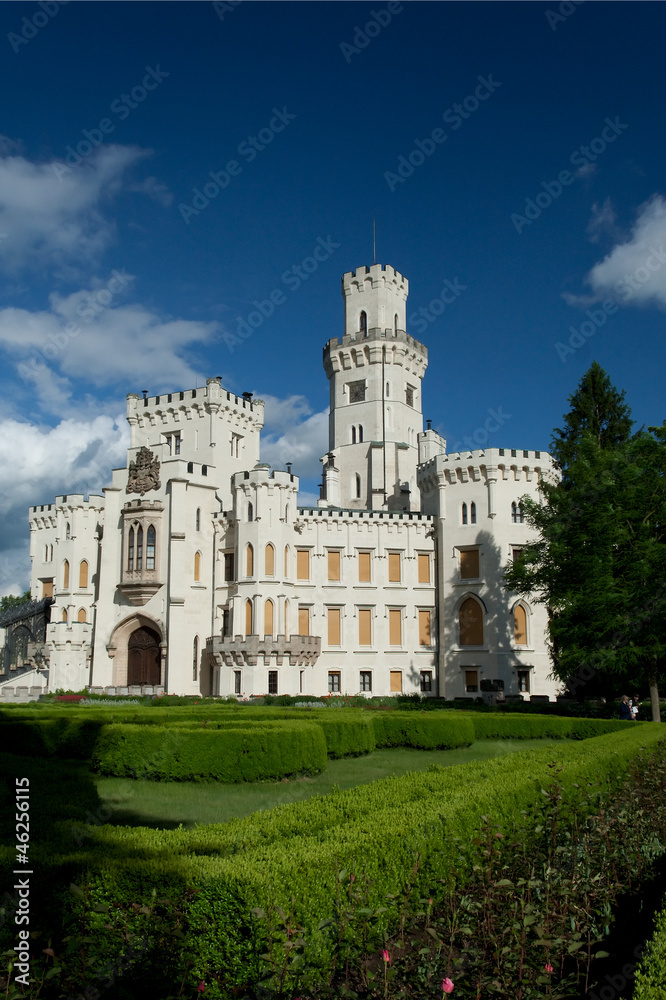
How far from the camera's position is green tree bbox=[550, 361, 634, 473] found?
45616 mm

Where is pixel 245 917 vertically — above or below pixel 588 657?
below

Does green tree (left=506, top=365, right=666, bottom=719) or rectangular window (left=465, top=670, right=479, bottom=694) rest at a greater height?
green tree (left=506, top=365, right=666, bottom=719)

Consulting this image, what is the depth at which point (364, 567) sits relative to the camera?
163 ft

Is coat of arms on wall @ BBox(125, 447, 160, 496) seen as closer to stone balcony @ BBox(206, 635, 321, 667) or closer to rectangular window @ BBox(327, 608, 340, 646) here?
stone balcony @ BBox(206, 635, 321, 667)

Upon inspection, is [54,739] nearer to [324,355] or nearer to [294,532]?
[294,532]

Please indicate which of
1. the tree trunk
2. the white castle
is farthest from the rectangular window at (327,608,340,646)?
the tree trunk

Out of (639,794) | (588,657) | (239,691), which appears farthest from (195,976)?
(239,691)

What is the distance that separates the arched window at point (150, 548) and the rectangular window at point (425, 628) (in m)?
17.0

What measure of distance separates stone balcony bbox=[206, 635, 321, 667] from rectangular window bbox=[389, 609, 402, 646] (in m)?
6.05

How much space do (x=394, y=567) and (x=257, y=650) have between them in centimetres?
1108

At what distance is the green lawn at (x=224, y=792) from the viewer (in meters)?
13.2

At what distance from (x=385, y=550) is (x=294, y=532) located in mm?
6057

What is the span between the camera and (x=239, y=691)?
145 feet

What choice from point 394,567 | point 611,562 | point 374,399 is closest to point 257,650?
point 394,567
